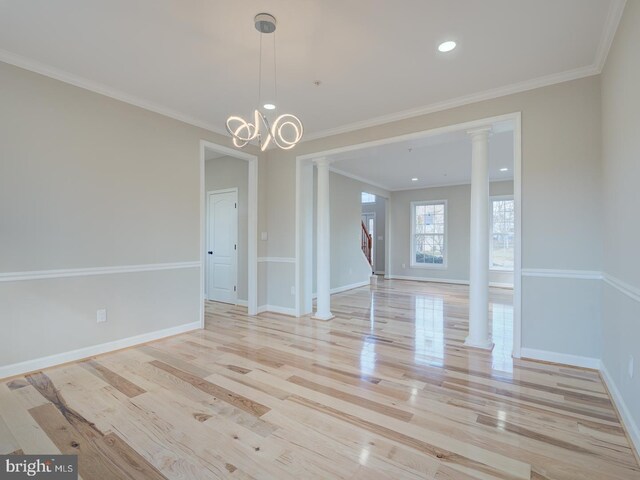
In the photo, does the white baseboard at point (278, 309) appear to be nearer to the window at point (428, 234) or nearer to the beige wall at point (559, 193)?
the beige wall at point (559, 193)

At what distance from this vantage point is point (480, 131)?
3.49 metres

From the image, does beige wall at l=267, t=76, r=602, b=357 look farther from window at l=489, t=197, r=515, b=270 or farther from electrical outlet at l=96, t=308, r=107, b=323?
window at l=489, t=197, r=515, b=270

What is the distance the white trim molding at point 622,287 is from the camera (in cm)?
184

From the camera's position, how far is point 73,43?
8.39ft

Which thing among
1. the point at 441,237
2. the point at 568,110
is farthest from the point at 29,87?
the point at 441,237

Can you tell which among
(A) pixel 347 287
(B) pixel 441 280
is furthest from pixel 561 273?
(B) pixel 441 280

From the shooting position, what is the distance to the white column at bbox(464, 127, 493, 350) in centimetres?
352

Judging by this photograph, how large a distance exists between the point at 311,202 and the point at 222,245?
2.10 meters

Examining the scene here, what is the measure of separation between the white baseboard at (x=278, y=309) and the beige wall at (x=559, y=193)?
3138mm

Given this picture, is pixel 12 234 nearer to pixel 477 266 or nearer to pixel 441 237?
pixel 477 266

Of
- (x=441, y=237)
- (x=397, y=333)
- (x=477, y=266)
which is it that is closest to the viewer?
(x=477, y=266)

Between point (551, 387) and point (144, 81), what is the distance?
15.4 ft

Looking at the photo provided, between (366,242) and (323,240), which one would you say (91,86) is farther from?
(366,242)

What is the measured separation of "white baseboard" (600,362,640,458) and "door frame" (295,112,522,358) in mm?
723
